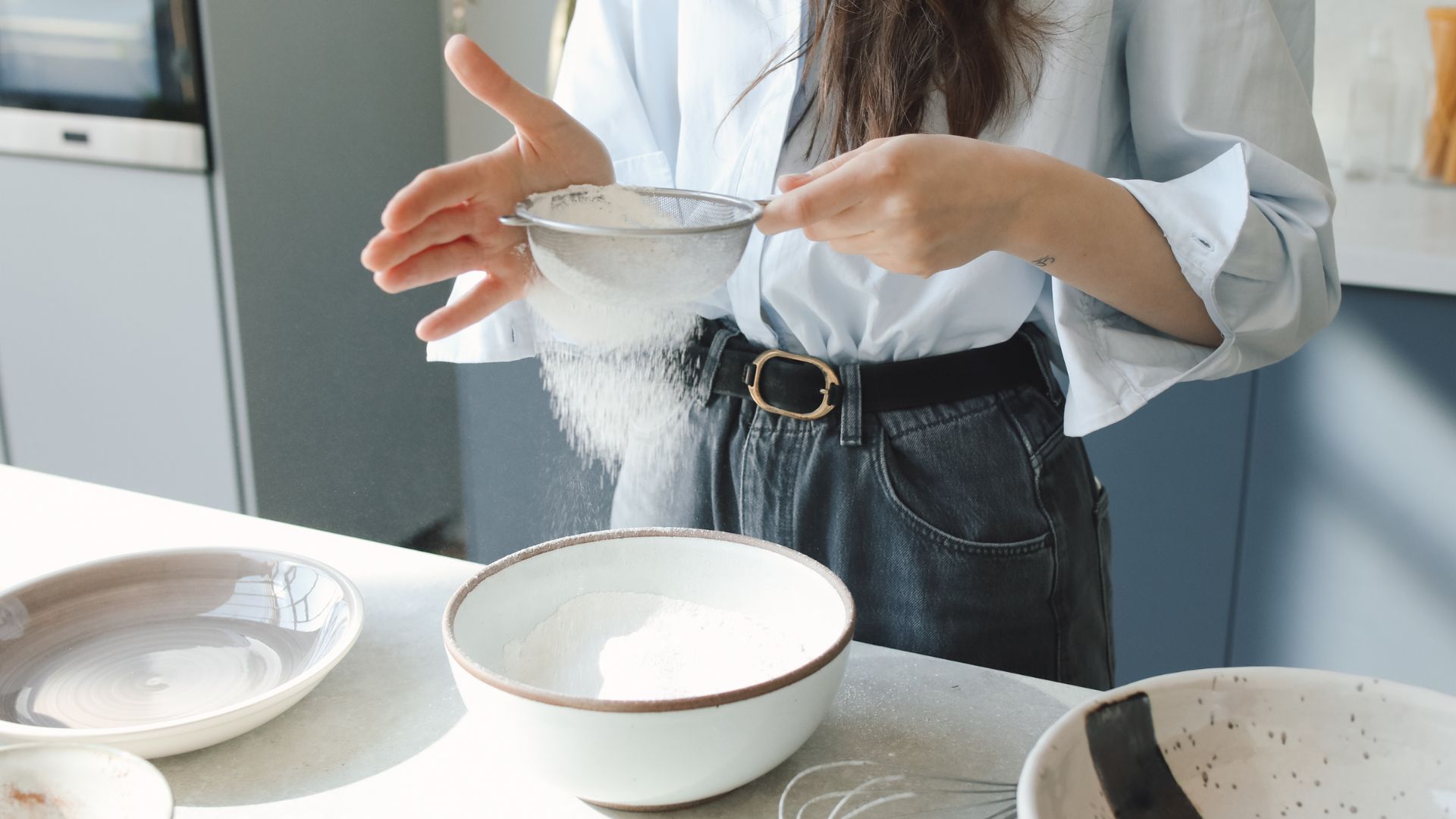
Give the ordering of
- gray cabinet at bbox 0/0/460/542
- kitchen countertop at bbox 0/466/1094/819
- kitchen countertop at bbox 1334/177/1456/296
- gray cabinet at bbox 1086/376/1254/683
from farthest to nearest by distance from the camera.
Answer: gray cabinet at bbox 0/0/460/542
gray cabinet at bbox 1086/376/1254/683
kitchen countertop at bbox 1334/177/1456/296
kitchen countertop at bbox 0/466/1094/819

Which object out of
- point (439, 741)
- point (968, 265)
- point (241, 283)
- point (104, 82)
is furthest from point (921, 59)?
point (104, 82)

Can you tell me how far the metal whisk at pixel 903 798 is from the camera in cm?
63

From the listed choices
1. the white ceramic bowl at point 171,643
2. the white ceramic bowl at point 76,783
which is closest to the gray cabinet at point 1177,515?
the white ceramic bowl at point 171,643

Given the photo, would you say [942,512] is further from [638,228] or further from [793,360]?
[638,228]

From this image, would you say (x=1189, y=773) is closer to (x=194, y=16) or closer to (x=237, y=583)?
(x=237, y=583)

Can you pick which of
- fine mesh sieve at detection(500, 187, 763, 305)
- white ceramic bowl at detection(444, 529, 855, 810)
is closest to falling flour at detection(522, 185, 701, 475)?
fine mesh sieve at detection(500, 187, 763, 305)

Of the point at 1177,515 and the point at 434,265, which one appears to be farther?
the point at 1177,515

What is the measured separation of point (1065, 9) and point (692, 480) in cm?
51

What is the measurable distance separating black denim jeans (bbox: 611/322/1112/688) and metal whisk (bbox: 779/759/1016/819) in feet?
1.06

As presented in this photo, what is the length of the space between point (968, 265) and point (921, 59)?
17 cm

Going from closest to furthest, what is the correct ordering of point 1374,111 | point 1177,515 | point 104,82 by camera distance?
1. point 1177,515
2. point 1374,111
3. point 104,82

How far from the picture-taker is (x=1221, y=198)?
33.3 inches

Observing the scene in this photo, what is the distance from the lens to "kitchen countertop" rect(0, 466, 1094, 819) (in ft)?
2.10

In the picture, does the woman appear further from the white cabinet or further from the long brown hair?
the white cabinet
